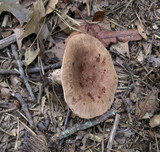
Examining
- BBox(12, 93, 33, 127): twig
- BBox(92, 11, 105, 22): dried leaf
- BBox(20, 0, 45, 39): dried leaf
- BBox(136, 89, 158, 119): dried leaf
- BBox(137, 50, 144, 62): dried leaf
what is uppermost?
BBox(20, 0, 45, 39): dried leaf

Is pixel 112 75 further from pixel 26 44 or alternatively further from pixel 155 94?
pixel 26 44

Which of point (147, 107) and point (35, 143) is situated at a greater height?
point (35, 143)

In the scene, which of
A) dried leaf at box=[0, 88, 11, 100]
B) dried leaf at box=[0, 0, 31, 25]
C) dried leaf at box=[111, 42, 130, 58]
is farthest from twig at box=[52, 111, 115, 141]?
dried leaf at box=[0, 0, 31, 25]

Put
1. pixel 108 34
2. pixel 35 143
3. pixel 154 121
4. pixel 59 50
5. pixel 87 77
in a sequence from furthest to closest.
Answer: pixel 108 34 → pixel 59 50 → pixel 154 121 → pixel 87 77 → pixel 35 143

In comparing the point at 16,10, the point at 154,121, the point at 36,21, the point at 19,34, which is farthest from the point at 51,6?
the point at 154,121

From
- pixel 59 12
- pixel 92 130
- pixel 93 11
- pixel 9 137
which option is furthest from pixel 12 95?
pixel 93 11

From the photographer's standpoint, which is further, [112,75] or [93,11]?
[93,11]

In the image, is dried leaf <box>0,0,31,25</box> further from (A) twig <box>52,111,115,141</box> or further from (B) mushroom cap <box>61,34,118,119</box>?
(A) twig <box>52,111,115,141</box>

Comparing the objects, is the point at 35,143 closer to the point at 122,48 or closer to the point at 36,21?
the point at 36,21
